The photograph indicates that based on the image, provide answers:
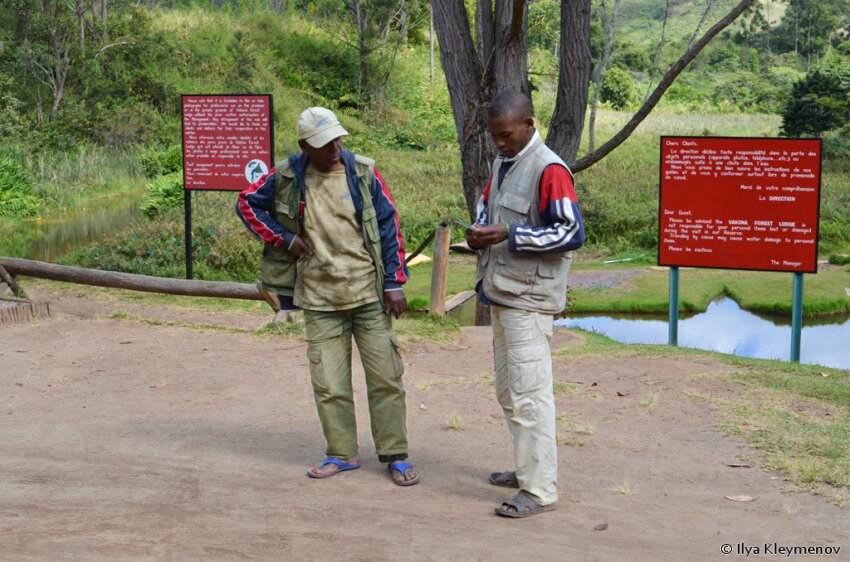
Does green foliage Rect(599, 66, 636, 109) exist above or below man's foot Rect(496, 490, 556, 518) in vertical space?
above

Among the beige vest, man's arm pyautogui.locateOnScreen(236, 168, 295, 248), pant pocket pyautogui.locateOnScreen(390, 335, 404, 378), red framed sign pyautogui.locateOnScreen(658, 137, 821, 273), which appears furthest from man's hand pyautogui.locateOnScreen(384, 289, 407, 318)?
red framed sign pyautogui.locateOnScreen(658, 137, 821, 273)

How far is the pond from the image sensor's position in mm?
15828

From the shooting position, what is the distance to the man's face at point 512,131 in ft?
14.3

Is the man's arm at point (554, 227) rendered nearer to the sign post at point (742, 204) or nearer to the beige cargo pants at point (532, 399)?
the beige cargo pants at point (532, 399)

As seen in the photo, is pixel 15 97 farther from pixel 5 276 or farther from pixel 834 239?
pixel 834 239

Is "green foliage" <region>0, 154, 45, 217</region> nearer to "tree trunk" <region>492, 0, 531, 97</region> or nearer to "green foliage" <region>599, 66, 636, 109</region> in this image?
"tree trunk" <region>492, 0, 531, 97</region>

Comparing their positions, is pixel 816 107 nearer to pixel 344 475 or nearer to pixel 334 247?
pixel 334 247

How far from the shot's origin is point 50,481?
4.99 m

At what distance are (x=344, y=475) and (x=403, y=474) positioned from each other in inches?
12.7

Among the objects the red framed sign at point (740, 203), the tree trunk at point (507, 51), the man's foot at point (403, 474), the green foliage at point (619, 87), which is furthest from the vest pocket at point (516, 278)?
the green foliage at point (619, 87)

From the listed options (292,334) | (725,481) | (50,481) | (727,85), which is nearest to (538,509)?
(725,481)

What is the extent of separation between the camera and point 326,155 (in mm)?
4781

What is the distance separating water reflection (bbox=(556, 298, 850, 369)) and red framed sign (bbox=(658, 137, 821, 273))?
1.88 m

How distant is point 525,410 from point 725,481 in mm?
1324
